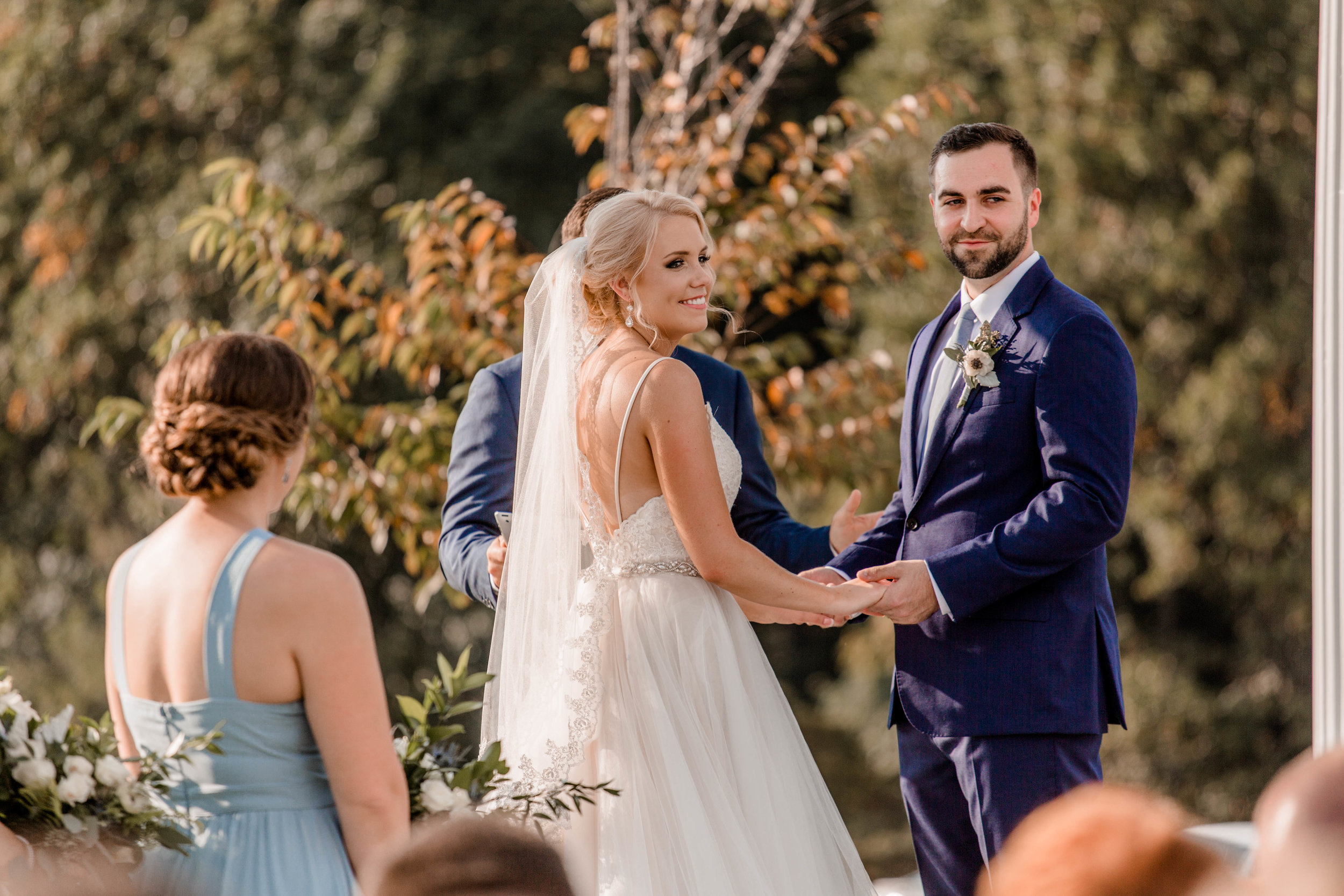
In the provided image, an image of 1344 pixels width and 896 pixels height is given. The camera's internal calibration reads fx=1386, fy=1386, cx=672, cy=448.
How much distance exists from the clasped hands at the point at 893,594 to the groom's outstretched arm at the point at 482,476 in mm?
1118

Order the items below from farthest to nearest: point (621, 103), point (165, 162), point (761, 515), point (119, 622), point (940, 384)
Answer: point (165, 162)
point (621, 103)
point (761, 515)
point (940, 384)
point (119, 622)

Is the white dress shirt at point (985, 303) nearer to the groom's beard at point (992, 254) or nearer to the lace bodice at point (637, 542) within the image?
the groom's beard at point (992, 254)

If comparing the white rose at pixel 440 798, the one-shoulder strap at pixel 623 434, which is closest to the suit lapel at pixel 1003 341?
the one-shoulder strap at pixel 623 434

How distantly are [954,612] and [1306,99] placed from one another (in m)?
8.65

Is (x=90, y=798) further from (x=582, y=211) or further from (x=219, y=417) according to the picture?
(x=582, y=211)

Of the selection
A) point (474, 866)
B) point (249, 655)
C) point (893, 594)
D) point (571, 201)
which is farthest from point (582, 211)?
point (571, 201)

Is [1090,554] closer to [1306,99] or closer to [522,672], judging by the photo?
[522,672]

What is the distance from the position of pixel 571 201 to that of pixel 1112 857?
33.2ft

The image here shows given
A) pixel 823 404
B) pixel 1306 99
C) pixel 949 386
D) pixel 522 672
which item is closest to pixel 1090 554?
pixel 949 386

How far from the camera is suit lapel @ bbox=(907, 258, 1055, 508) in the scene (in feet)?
11.3

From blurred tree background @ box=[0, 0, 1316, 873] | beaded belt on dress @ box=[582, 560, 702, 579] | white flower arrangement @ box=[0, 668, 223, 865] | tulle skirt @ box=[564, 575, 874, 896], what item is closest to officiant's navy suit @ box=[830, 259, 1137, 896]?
tulle skirt @ box=[564, 575, 874, 896]

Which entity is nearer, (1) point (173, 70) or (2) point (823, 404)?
(2) point (823, 404)

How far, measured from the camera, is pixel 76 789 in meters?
2.32

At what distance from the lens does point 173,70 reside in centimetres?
1031
